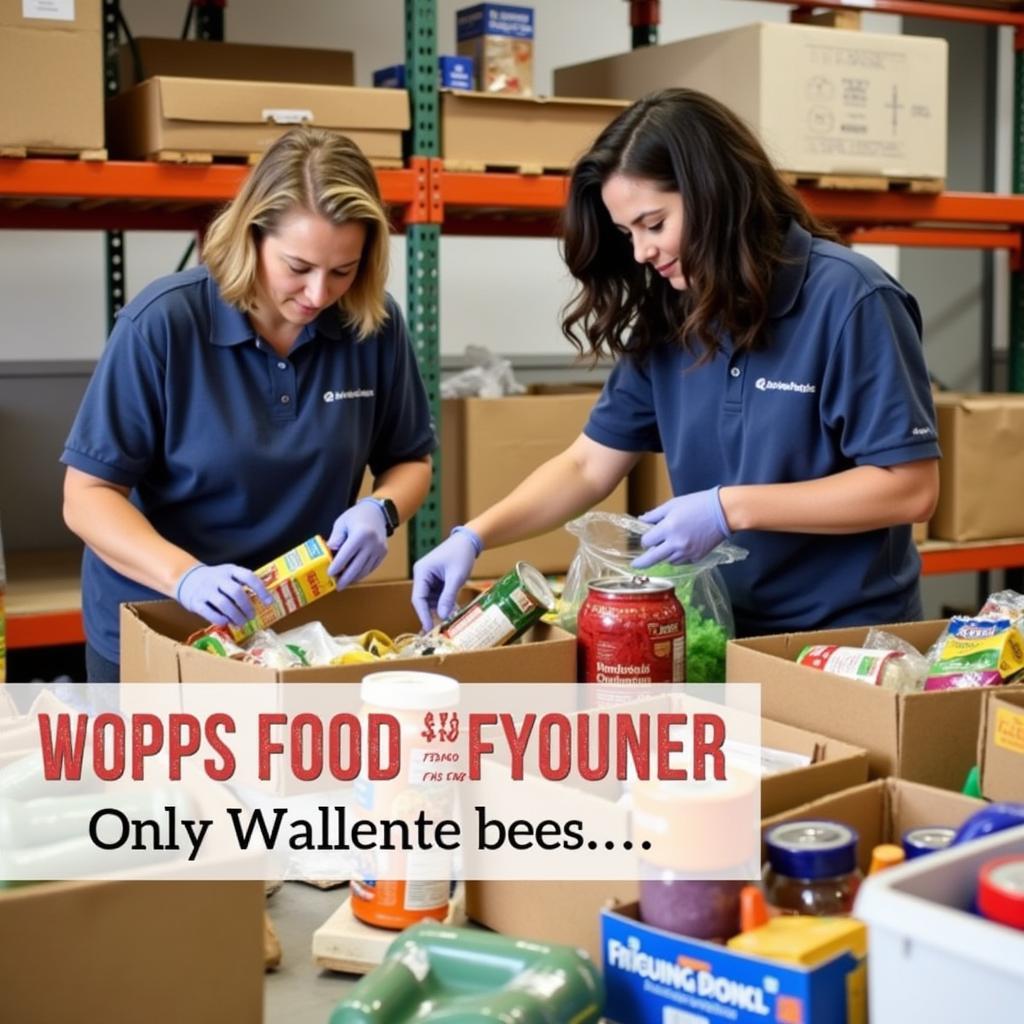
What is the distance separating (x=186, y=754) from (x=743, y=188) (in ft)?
3.01

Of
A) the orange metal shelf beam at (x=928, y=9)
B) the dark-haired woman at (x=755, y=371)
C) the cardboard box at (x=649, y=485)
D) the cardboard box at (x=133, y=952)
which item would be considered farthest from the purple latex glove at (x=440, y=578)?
the orange metal shelf beam at (x=928, y=9)

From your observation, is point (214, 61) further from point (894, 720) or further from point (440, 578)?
point (894, 720)

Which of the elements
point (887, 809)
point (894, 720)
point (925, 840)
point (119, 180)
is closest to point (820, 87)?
point (119, 180)

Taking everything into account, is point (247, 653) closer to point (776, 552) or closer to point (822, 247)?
point (776, 552)

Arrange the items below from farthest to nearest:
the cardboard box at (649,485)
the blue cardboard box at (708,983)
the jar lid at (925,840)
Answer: the cardboard box at (649,485) < the jar lid at (925,840) < the blue cardboard box at (708,983)

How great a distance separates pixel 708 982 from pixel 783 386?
98cm

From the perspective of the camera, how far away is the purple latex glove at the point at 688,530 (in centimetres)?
168

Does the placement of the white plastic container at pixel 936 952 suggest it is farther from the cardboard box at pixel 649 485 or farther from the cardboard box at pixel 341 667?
the cardboard box at pixel 649 485

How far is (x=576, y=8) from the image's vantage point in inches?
178

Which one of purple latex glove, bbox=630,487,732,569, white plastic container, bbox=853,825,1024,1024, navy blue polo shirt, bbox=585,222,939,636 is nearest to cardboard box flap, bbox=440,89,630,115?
navy blue polo shirt, bbox=585,222,939,636

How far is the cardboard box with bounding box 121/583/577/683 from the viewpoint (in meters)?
1.40

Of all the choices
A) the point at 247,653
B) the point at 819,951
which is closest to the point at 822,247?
the point at 247,653

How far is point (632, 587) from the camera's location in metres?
1.50

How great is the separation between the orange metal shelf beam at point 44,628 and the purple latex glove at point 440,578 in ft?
4.45
